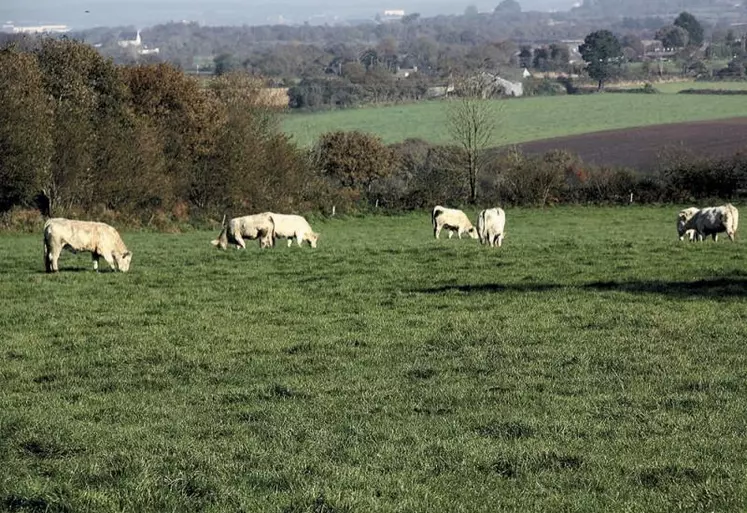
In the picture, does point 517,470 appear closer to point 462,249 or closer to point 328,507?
point 328,507

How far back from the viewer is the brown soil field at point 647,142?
79.0 metres

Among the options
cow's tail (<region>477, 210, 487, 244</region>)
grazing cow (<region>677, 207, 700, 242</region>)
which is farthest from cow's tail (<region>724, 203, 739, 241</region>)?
cow's tail (<region>477, 210, 487, 244</region>)

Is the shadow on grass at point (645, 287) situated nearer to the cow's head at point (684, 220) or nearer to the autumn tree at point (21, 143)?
the cow's head at point (684, 220)

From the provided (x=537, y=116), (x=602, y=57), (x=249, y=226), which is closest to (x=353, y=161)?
(x=249, y=226)

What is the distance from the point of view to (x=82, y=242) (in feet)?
77.5

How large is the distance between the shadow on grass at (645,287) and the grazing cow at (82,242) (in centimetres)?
742

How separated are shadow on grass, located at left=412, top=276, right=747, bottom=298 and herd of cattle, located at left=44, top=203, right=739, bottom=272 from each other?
7.62m

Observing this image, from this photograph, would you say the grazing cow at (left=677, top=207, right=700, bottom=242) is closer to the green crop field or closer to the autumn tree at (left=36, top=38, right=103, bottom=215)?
the autumn tree at (left=36, top=38, right=103, bottom=215)

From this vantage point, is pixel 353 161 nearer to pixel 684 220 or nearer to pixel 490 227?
pixel 684 220

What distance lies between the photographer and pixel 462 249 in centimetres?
2795

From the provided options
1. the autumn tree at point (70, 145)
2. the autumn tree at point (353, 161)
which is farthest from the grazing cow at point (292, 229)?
the autumn tree at point (353, 161)

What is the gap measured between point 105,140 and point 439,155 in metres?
31.0

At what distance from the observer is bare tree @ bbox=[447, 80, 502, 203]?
65.1 meters

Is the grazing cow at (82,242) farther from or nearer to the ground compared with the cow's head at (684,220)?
farther from the ground
